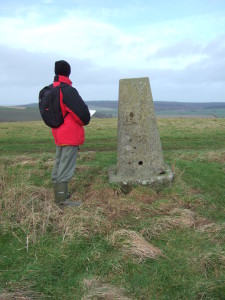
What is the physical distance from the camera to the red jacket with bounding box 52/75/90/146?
18.7 feet

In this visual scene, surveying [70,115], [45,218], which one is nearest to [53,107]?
[70,115]

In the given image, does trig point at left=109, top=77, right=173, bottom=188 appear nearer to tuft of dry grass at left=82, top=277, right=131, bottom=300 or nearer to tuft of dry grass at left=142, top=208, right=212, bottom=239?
tuft of dry grass at left=142, top=208, right=212, bottom=239

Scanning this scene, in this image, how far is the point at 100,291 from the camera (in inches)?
134

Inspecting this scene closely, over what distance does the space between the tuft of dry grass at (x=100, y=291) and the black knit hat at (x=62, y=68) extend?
363 centimetres

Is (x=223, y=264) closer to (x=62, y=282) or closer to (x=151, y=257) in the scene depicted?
(x=151, y=257)

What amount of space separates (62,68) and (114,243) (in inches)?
125

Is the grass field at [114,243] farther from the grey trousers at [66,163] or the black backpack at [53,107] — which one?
the black backpack at [53,107]

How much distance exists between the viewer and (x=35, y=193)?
6.52 meters

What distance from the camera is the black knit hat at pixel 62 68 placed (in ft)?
19.2

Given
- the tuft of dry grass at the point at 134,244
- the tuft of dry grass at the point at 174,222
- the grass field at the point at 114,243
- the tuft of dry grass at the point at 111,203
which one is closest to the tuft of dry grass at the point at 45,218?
the grass field at the point at 114,243

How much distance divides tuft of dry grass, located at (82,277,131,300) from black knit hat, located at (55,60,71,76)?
3.63 m

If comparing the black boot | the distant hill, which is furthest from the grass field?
the distant hill

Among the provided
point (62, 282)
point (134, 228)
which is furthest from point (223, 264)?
point (62, 282)

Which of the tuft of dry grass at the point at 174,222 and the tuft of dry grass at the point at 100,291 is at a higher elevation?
the tuft of dry grass at the point at 174,222
